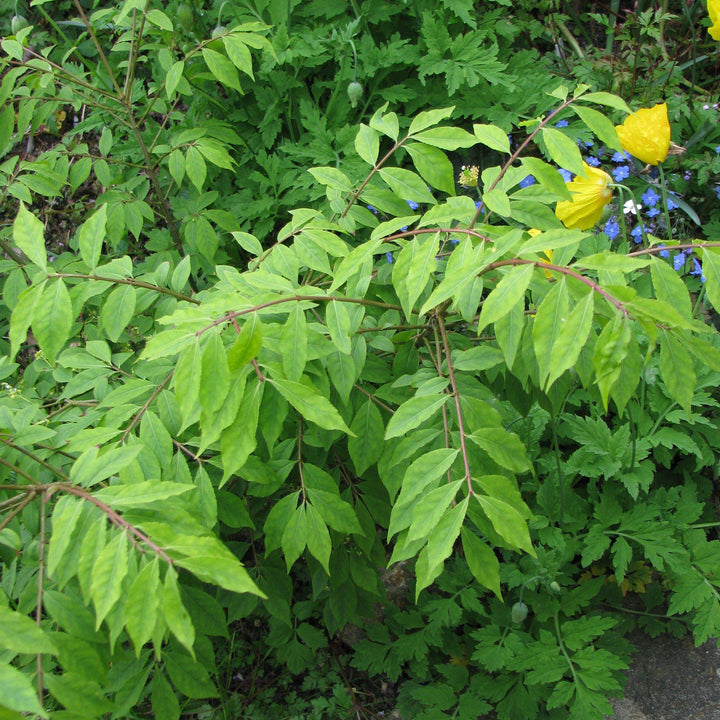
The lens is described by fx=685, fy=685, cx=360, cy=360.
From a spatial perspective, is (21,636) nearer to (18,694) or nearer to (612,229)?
(18,694)

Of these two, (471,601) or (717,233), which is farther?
(717,233)

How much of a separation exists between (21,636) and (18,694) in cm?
9

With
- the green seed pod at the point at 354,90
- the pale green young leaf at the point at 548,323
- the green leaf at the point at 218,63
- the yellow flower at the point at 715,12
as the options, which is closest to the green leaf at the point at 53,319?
the pale green young leaf at the point at 548,323

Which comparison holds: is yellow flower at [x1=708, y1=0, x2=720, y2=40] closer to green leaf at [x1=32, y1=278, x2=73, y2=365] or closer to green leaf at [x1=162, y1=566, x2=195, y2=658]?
green leaf at [x1=32, y1=278, x2=73, y2=365]

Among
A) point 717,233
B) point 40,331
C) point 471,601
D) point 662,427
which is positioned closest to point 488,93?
point 717,233

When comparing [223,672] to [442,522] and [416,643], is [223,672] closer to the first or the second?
[416,643]

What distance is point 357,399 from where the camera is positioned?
1493 millimetres

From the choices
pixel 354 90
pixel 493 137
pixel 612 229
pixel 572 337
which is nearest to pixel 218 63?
pixel 354 90

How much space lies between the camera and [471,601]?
2008 mm

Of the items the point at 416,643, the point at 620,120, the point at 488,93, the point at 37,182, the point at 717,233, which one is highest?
the point at 37,182

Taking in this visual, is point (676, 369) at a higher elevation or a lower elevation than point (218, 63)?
lower

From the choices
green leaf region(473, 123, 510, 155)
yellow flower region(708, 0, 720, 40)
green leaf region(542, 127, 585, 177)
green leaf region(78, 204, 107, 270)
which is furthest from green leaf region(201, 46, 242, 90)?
yellow flower region(708, 0, 720, 40)

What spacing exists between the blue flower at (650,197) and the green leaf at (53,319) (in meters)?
2.41

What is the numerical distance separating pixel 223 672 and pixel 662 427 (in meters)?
1.67
